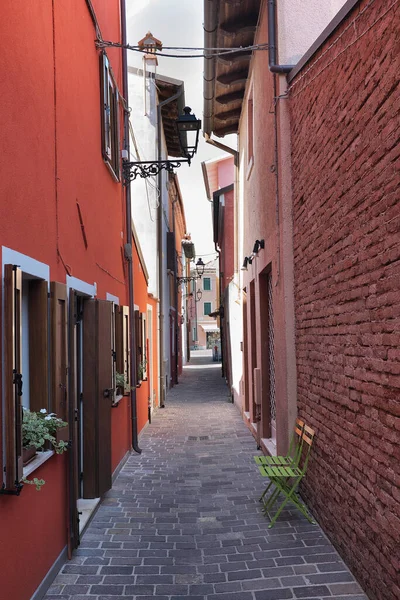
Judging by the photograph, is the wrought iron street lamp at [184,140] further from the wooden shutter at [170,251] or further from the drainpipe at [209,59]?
the wooden shutter at [170,251]

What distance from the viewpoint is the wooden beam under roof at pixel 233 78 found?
991 cm

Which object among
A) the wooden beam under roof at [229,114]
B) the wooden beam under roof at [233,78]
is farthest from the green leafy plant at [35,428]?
the wooden beam under roof at [229,114]

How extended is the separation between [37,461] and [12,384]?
919 mm

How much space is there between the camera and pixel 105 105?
6879 millimetres

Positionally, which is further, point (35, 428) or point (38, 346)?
point (38, 346)

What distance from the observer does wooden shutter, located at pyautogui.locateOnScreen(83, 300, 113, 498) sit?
18.6ft

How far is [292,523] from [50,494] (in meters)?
2.38

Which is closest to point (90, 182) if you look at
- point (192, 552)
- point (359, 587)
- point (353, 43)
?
point (353, 43)

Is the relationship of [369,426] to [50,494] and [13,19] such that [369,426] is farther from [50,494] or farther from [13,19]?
[13,19]

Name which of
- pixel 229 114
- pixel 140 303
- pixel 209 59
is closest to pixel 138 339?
pixel 140 303

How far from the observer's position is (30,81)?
3.79m

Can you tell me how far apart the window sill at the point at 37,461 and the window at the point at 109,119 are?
4028 millimetres

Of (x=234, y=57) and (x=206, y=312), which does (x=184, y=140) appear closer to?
(x=234, y=57)

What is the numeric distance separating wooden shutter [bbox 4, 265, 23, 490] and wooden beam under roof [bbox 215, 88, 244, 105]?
8744mm
